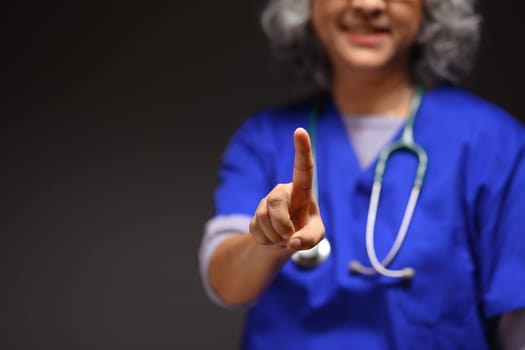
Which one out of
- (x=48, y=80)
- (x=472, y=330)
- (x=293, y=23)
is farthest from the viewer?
(x=48, y=80)

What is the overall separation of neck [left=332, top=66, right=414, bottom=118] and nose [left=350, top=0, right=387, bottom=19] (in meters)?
0.08

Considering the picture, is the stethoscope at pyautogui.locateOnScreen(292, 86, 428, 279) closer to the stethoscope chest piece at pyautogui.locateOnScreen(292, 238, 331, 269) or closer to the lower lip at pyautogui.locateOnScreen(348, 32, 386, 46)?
the stethoscope chest piece at pyautogui.locateOnScreen(292, 238, 331, 269)

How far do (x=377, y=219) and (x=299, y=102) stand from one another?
22cm

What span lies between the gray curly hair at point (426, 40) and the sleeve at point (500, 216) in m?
0.13

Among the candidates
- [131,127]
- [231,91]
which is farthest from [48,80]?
[231,91]

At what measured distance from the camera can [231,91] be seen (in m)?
1.65

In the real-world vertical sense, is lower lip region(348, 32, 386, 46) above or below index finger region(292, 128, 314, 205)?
below

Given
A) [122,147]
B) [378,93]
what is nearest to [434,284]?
[378,93]

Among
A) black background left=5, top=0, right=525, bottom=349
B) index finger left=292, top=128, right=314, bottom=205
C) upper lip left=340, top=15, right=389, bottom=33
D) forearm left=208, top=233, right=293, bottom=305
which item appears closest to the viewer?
index finger left=292, top=128, right=314, bottom=205

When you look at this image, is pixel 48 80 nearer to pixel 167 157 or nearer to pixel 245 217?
pixel 167 157

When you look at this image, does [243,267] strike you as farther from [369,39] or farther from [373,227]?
[369,39]

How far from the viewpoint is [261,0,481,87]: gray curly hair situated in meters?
1.19

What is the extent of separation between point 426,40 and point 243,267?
39cm

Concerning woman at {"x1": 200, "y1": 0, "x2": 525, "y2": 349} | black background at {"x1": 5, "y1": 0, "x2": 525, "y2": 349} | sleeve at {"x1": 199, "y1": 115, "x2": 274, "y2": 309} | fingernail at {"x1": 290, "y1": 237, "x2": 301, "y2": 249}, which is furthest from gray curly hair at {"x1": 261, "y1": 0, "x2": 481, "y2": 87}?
fingernail at {"x1": 290, "y1": 237, "x2": 301, "y2": 249}
